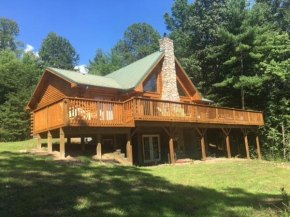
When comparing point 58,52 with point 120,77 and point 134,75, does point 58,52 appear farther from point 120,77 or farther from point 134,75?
point 134,75

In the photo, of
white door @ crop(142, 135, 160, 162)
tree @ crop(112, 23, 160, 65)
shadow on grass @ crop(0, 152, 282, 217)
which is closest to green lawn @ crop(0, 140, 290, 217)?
shadow on grass @ crop(0, 152, 282, 217)

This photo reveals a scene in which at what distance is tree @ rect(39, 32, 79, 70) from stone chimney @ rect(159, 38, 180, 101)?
4104 centimetres

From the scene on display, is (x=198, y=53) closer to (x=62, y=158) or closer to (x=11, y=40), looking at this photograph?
(x=62, y=158)

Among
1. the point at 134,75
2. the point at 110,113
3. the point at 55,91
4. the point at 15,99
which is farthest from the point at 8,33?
the point at 110,113

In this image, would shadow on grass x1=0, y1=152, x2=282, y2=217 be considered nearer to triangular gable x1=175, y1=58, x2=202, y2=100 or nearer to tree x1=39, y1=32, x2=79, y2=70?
triangular gable x1=175, y1=58, x2=202, y2=100

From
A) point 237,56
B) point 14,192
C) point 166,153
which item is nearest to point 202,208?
point 14,192

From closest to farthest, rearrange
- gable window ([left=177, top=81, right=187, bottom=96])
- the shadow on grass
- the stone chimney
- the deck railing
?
the shadow on grass < the deck railing < the stone chimney < gable window ([left=177, top=81, right=187, bottom=96])

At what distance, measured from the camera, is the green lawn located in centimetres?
530

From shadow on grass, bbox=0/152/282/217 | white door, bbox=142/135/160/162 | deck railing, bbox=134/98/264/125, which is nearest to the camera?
shadow on grass, bbox=0/152/282/217

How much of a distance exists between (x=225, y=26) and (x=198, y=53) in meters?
3.84

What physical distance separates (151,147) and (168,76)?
5259 mm

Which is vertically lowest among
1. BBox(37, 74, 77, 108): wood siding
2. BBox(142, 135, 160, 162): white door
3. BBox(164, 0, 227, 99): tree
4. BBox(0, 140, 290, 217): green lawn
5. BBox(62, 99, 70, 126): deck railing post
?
BBox(0, 140, 290, 217): green lawn

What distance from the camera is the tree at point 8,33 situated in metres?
55.8

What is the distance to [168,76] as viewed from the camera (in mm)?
18828
